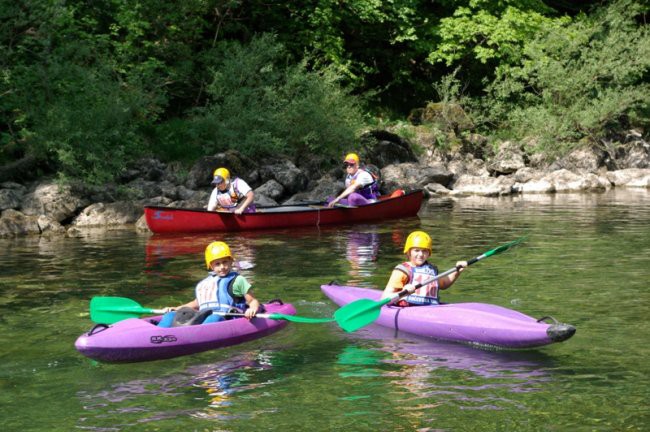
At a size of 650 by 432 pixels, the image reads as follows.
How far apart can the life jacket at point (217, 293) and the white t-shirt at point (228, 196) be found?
808cm

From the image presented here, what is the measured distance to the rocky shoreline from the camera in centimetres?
1812

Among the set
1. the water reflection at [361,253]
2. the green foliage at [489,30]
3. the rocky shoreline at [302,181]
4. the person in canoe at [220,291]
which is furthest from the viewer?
the green foliage at [489,30]

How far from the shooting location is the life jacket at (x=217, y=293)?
25.9ft

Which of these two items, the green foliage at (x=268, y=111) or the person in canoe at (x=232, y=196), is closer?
the person in canoe at (x=232, y=196)

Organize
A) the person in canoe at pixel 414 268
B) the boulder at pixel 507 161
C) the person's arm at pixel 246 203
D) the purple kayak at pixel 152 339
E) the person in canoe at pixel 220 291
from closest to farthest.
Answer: the purple kayak at pixel 152 339 < the person in canoe at pixel 220 291 < the person in canoe at pixel 414 268 < the person's arm at pixel 246 203 < the boulder at pixel 507 161

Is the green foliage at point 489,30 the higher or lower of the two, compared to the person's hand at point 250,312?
higher


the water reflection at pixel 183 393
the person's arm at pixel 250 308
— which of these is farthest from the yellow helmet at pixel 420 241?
the water reflection at pixel 183 393

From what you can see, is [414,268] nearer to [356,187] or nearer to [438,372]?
[438,372]

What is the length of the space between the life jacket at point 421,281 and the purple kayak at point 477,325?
0.70ft

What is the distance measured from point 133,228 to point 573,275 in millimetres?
9783

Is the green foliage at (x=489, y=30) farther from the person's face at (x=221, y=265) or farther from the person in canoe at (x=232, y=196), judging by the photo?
the person's face at (x=221, y=265)

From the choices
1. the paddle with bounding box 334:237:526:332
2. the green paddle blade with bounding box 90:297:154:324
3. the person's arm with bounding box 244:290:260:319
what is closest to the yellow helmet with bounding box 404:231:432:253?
→ the paddle with bounding box 334:237:526:332

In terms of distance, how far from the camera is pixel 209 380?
6.91 metres

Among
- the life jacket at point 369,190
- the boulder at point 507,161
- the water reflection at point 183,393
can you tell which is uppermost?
the boulder at point 507,161
